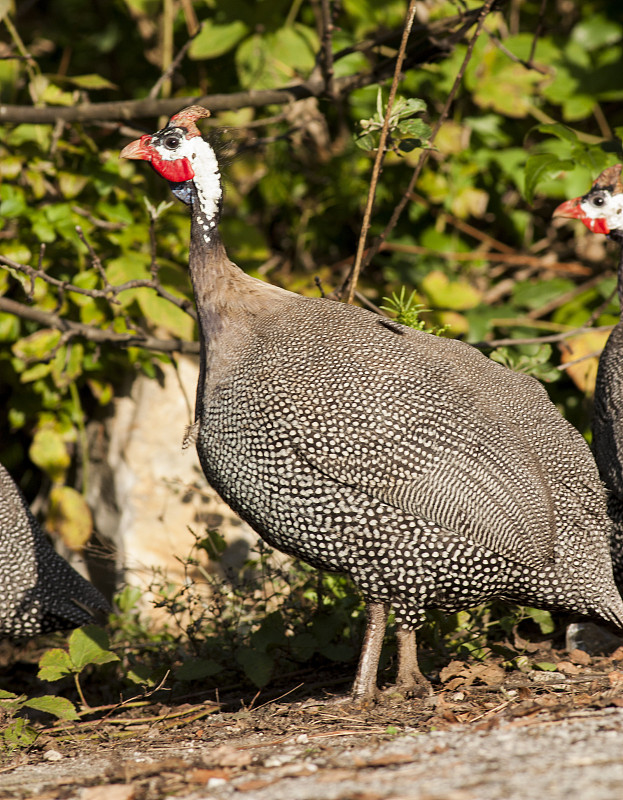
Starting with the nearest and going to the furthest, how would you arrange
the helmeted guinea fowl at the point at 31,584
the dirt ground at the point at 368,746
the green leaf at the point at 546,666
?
the dirt ground at the point at 368,746, the green leaf at the point at 546,666, the helmeted guinea fowl at the point at 31,584

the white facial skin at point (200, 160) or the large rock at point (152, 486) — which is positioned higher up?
the white facial skin at point (200, 160)

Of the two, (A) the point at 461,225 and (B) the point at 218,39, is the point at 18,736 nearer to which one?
(B) the point at 218,39

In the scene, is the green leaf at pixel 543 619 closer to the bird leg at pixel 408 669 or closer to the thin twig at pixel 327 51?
the bird leg at pixel 408 669

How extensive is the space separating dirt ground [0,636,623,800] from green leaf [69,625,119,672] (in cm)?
22

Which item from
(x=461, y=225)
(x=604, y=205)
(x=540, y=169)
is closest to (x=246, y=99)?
(x=540, y=169)

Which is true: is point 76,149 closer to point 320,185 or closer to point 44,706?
point 320,185

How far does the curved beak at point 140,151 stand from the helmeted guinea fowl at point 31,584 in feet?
4.85

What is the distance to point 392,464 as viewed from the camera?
2.86m

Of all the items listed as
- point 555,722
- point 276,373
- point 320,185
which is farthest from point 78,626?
point 320,185

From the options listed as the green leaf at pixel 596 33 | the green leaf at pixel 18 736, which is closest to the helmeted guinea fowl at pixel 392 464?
the green leaf at pixel 18 736

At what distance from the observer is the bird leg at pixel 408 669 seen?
3.17 m

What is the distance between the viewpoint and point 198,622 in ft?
12.5

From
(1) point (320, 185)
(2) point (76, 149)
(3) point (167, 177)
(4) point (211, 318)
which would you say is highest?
(1) point (320, 185)

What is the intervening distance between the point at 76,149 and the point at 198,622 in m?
2.49
